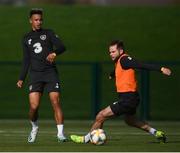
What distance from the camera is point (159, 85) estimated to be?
25.2 meters

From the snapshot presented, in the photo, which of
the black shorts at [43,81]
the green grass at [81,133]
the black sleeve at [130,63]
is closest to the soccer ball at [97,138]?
the green grass at [81,133]

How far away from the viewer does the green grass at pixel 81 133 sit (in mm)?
15516

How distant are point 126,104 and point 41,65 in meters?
1.76

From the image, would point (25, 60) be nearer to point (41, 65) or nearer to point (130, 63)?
point (41, 65)

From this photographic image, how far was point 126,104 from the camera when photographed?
53.3ft

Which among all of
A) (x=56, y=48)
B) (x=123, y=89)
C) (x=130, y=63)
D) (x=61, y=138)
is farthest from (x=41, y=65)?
(x=130, y=63)

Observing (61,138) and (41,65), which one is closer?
(61,138)

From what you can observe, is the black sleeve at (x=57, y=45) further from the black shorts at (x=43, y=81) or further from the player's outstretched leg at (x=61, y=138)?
the player's outstretched leg at (x=61, y=138)

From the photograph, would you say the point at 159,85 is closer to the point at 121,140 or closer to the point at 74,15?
the point at 121,140

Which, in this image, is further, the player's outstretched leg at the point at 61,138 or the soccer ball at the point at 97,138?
the player's outstretched leg at the point at 61,138

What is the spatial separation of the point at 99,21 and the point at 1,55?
5.88m

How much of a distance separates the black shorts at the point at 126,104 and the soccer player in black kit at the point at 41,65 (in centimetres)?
118

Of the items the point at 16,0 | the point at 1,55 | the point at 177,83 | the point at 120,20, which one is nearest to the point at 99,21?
the point at 120,20

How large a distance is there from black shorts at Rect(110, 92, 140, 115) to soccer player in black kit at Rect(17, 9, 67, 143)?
1178mm
